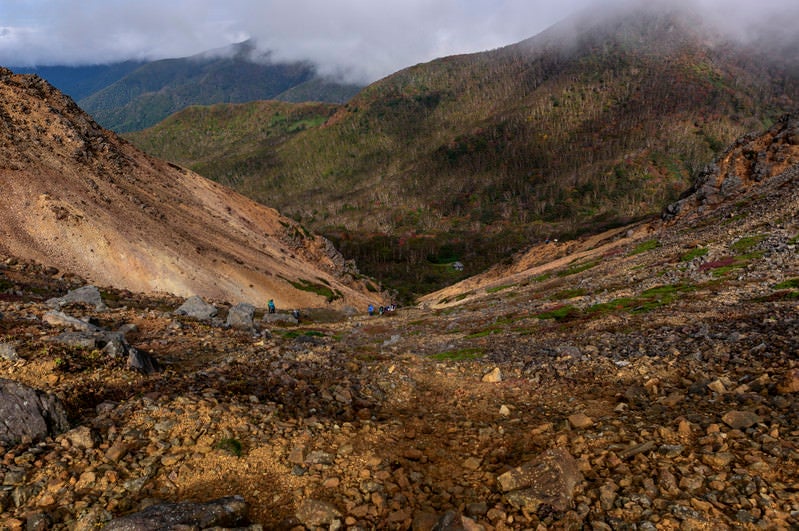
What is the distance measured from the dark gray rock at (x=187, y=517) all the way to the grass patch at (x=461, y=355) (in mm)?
11496

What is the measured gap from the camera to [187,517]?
5.92 metres

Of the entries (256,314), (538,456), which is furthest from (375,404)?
(256,314)

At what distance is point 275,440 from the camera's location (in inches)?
326

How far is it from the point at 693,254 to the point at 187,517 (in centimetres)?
3666

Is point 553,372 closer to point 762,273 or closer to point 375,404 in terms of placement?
point 375,404

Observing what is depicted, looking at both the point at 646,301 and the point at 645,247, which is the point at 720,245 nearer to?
the point at 645,247

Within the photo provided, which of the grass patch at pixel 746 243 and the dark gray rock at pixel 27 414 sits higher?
the dark gray rock at pixel 27 414

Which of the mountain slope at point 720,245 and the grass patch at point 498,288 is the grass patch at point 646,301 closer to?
the mountain slope at point 720,245

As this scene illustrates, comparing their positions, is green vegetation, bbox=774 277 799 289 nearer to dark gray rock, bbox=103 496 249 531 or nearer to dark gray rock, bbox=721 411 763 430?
dark gray rock, bbox=721 411 763 430

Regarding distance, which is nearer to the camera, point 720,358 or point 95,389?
point 95,389

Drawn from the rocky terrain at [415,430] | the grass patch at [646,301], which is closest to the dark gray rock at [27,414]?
the rocky terrain at [415,430]

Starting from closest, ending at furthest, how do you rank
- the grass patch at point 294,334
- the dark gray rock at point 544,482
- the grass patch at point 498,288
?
the dark gray rock at point 544,482 → the grass patch at point 294,334 → the grass patch at point 498,288

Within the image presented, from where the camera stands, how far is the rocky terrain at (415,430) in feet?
20.3

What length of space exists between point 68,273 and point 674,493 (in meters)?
44.8
